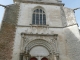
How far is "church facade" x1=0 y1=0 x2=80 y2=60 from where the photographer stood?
10.8 metres

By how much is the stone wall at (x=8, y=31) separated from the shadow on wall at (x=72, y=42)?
444 cm

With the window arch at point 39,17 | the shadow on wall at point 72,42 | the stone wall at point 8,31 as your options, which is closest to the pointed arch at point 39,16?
the window arch at point 39,17

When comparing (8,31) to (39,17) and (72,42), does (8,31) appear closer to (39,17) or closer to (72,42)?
(39,17)

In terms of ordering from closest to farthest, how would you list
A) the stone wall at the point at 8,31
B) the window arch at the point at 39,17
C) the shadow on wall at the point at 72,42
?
the stone wall at the point at 8,31
the shadow on wall at the point at 72,42
the window arch at the point at 39,17

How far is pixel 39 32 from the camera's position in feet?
39.5

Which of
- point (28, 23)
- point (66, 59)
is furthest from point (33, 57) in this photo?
point (28, 23)

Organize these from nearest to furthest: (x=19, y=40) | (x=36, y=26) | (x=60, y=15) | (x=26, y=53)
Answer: (x=26, y=53) < (x=19, y=40) < (x=36, y=26) < (x=60, y=15)

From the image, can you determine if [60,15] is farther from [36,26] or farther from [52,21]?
[36,26]

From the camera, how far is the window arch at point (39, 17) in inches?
512

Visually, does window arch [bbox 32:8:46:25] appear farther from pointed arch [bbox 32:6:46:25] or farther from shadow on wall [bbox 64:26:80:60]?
shadow on wall [bbox 64:26:80:60]

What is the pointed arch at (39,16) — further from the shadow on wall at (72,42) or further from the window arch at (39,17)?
the shadow on wall at (72,42)

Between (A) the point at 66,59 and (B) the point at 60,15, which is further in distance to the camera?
(B) the point at 60,15

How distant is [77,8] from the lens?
13711 mm

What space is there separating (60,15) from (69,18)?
0.91m
